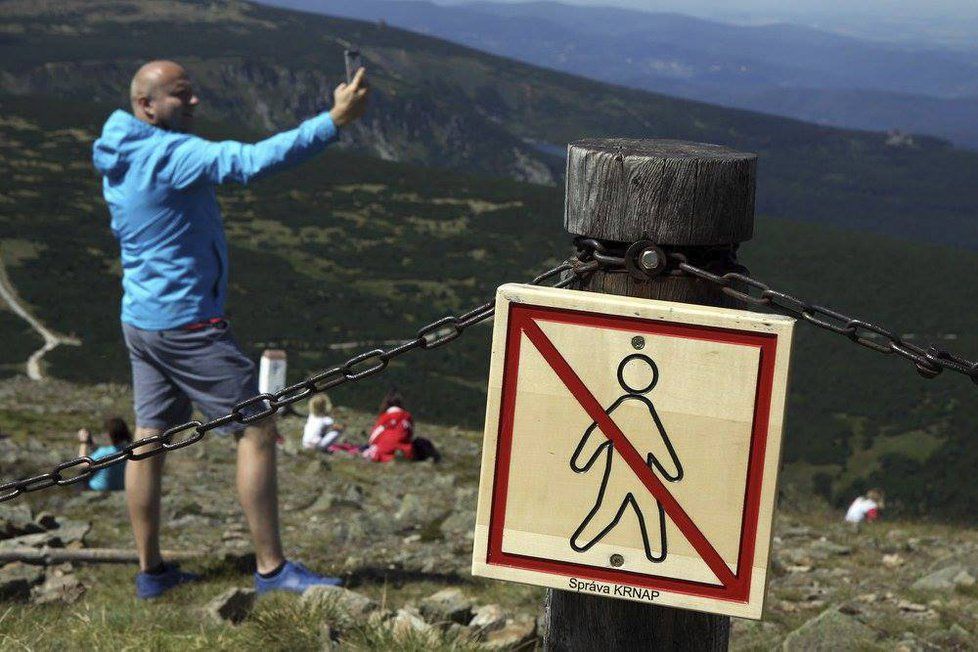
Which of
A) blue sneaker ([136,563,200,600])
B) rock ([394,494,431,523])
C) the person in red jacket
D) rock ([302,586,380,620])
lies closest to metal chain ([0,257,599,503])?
rock ([302,586,380,620])

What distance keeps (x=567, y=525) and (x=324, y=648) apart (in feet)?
5.36

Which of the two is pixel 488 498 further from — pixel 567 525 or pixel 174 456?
pixel 174 456

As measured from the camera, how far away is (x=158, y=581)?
193 inches

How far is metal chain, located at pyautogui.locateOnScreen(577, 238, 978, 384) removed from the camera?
2.31m

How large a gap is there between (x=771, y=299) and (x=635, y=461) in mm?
425

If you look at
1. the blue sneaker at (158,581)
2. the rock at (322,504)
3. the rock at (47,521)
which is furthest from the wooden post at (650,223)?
the rock at (322,504)

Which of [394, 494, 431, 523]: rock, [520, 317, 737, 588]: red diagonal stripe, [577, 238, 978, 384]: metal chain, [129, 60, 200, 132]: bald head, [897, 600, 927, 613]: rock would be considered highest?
[129, 60, 200, 132]: bald head

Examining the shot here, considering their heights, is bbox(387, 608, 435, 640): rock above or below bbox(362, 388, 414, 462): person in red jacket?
above

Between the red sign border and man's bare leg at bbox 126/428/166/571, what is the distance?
2.68 m

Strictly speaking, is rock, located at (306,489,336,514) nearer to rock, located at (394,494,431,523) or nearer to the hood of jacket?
rock, located at (394,494,431,523)

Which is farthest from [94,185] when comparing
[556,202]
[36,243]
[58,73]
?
[58,73]

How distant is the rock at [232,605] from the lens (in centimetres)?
434

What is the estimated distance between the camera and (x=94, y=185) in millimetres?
94812

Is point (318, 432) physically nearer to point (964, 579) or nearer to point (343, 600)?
point (964, 579)
